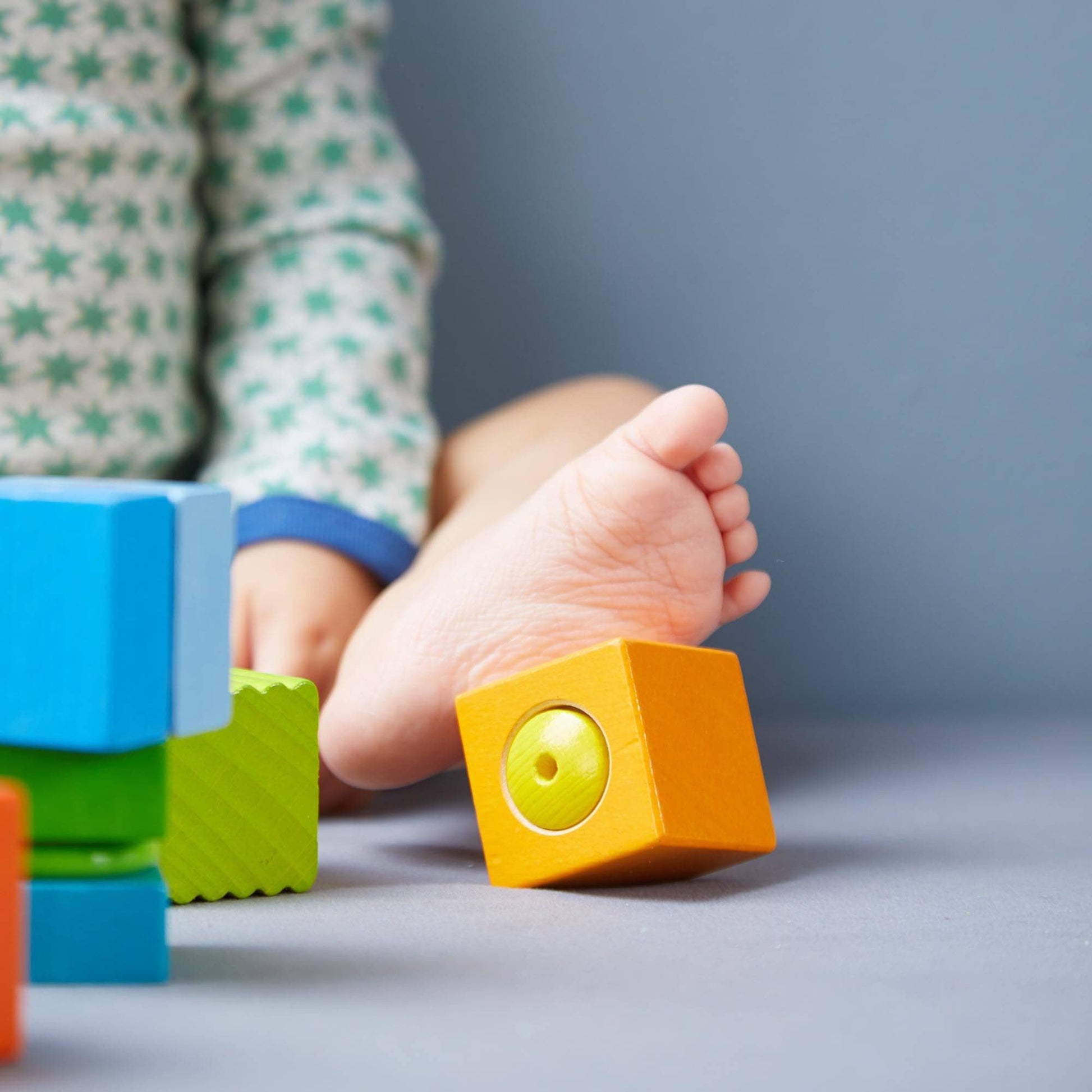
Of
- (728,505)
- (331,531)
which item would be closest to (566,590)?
(728,505)

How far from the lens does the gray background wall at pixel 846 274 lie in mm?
1312

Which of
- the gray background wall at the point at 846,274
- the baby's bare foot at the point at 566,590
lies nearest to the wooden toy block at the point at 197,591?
the baby's bare foot at the point at 566,590

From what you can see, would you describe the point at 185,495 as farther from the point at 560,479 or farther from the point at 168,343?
the point at 168,343

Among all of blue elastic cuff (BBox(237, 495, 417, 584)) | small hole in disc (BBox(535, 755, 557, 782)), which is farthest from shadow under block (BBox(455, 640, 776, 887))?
blue elastic cuff (BBox(237, 495, 417, 584))

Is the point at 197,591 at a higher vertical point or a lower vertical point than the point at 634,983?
higher

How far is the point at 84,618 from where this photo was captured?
0.45 metres

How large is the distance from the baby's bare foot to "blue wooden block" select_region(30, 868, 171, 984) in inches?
11.6

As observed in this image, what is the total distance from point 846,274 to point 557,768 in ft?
2.68

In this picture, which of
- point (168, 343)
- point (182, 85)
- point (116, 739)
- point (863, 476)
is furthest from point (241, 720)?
point (863, 476)

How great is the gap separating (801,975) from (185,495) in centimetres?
26

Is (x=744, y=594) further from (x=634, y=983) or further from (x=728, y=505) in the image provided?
(x=634, y=983)

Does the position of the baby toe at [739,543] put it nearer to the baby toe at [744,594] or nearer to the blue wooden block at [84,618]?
the baby toe at [744,594]

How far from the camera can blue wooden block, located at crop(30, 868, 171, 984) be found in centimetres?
46

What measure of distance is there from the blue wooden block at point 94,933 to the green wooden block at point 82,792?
0.06 ft
